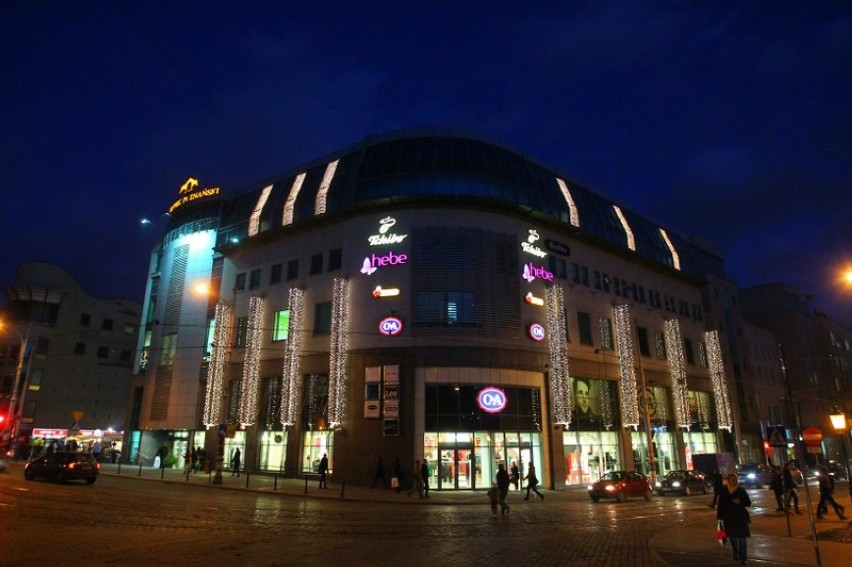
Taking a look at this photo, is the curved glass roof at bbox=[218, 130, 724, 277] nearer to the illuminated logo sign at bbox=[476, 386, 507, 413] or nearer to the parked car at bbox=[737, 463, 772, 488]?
the illuminated logo sign at bbox=[476, 386, 507, 413]

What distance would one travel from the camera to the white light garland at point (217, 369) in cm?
4238

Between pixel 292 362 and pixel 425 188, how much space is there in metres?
15.2

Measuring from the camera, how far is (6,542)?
40.5ft

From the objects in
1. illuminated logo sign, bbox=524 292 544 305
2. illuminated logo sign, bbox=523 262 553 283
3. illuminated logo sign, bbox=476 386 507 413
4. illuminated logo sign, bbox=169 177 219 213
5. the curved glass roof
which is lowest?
illuminated logo sign, bbox=476 386 507 413

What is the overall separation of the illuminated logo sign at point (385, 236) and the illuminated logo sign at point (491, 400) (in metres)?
11.4

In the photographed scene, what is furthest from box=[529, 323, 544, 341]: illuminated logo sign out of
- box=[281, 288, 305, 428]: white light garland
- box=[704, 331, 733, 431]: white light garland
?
box=[704, 331, 733, 431]: white light garland

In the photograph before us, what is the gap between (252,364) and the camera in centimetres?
4066

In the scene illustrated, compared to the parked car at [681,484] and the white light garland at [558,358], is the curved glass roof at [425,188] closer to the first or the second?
the white light garland at [558,358]

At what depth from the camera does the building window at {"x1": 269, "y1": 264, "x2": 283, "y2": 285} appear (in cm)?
4272

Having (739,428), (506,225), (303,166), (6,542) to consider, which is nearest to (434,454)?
(506,225)

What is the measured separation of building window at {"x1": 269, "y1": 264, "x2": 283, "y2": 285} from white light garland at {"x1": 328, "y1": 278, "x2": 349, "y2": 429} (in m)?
7.35

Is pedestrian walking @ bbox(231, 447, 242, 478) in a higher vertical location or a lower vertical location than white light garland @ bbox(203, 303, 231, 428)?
lower

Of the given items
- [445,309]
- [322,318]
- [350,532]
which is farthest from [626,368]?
[350,532]

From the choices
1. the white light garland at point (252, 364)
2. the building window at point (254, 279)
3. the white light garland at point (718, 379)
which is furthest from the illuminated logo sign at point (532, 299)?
the white light garland at point (718, 379)
